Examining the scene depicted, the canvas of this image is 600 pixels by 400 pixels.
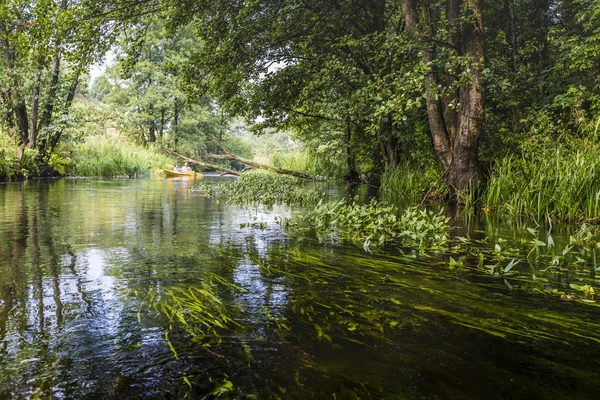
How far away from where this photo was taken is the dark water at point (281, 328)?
57.5 inches

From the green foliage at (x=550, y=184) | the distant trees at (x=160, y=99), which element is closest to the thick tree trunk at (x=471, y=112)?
the green foliage at (x=550, y=184)

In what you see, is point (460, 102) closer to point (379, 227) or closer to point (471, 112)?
point (471, 112)

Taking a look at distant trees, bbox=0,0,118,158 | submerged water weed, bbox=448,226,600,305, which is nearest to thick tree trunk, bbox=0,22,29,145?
distant trees, bbox=0,0,118,158

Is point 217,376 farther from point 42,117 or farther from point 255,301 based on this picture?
point 42,117

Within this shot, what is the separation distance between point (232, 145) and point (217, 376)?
4685 cm

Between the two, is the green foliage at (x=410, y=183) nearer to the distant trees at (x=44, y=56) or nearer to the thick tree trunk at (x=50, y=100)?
the distant trees at (x=44, y=56)

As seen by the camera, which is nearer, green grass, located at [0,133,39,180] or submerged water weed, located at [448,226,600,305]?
submerged water weed, located at [448,226,600,305]

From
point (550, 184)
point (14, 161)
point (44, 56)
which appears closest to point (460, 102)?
point (550, 184)

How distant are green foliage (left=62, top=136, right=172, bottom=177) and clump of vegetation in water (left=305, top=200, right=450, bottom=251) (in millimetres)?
17192

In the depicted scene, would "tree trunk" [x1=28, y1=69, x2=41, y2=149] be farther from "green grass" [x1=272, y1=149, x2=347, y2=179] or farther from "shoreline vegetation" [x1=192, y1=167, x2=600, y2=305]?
"shoreline vegetation" [x1=192, y1=167, x2=600, y2=305]

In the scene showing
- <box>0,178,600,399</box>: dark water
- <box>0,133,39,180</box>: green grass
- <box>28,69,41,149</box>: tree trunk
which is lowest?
<box>0,178,600,399</box>: dark water

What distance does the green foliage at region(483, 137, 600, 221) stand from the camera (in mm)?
5410

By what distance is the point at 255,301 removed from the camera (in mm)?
2381

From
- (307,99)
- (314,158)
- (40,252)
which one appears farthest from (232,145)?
(40,252)
